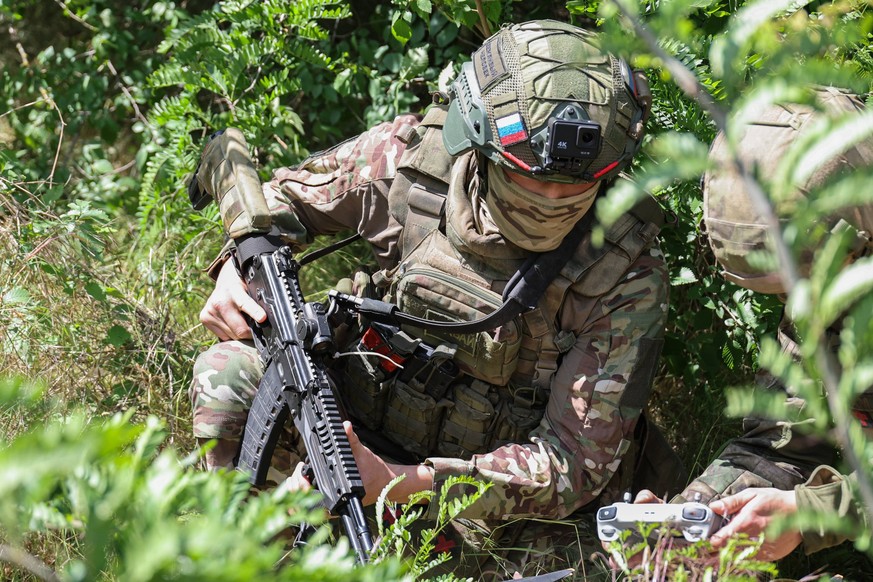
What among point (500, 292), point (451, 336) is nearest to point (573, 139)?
point (500, 292)

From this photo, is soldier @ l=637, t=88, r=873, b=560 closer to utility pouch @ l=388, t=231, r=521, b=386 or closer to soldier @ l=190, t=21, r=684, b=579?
soldier @ l=190, t=21, r=684, b=579

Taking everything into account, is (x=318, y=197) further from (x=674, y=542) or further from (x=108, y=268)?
(x=674, y=542)

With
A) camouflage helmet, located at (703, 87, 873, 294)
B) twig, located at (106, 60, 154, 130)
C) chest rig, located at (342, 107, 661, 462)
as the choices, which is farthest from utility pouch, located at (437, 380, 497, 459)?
twig, located at (106, 60, 154, 130)

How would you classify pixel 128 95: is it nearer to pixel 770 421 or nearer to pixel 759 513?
pixel 770 421

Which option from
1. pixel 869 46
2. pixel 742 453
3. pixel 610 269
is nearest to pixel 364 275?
pixel 610 269

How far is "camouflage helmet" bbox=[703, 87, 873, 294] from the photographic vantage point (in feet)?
7.81

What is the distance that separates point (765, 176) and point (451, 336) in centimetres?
121

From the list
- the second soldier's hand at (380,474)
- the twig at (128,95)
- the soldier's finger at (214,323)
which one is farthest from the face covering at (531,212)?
the twig at (128,95)

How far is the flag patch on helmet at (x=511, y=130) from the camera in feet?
9.05

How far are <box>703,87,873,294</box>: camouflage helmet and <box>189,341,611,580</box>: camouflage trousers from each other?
1162mm

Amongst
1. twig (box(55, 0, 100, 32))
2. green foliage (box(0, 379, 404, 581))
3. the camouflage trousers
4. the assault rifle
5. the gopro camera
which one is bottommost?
the camouflage trousers

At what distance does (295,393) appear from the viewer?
302 cm

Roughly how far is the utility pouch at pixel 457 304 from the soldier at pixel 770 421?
68 centimetres

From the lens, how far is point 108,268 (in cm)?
425
